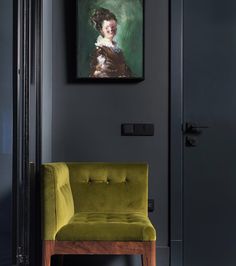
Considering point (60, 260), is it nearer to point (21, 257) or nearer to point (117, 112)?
point (21, 257)

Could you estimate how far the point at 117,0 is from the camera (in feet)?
11.5

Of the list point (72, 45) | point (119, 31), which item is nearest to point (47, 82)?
point (72, 45)

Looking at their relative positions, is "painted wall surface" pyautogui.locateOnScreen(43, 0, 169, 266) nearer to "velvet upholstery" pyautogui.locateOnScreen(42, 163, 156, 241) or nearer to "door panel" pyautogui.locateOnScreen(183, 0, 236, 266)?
"door panel" pyautogui.locateOnScreen(183, 0, 236, 266)

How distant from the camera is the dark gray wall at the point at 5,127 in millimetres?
2422

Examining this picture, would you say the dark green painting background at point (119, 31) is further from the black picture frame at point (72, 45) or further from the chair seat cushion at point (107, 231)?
the chair seat cushion at point (107, 231)

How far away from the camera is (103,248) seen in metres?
2.75

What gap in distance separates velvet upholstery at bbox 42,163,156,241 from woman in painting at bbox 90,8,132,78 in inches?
26.1

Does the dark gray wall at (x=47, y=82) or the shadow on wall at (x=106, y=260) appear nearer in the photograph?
the dark gray wall at (x=47, y=82)

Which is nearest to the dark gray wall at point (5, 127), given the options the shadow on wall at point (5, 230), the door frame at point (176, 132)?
the shadow on wall at point (5, 230)

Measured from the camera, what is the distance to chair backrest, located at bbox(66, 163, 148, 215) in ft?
10.5

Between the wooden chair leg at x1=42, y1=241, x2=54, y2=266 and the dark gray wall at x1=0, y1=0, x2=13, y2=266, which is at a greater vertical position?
the dark gray wall at x1=0, y1=0, x2=13, y2=266

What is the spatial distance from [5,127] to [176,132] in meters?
1.45

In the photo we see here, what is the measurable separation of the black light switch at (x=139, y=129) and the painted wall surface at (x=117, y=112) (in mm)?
37

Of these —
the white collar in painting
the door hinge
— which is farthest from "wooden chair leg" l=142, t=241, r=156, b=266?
the white collar in painting
